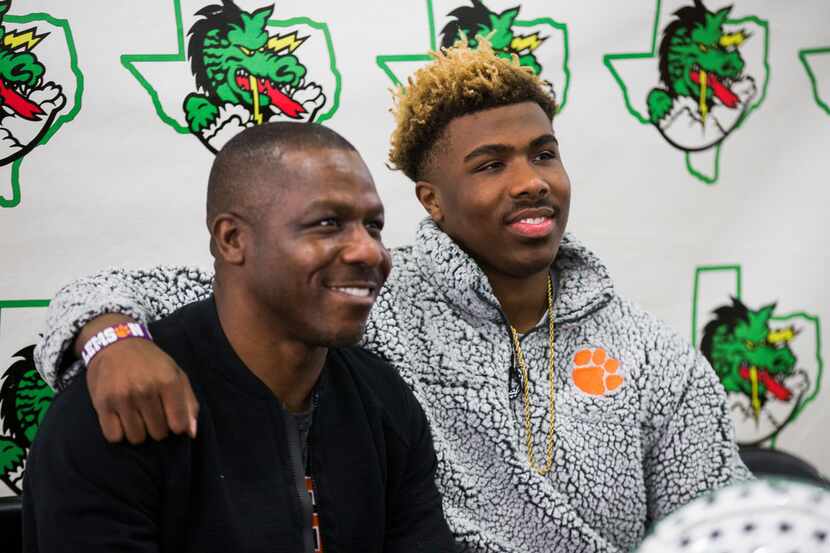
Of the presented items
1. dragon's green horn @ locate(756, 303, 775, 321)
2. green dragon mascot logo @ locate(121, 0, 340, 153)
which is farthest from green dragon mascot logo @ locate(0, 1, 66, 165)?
dragon's green horn @ locate(756, 303, 775, 321)

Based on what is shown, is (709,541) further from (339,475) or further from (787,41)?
(787,41)

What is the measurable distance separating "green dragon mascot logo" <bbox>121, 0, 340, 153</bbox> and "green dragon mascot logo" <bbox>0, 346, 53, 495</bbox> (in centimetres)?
52

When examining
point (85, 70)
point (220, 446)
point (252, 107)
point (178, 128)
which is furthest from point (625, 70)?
point (220, 446)

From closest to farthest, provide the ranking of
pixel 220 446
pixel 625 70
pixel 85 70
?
pixel 220 446
pixel 85 70
pixel 625 70

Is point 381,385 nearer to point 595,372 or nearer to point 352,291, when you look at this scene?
point 352,291

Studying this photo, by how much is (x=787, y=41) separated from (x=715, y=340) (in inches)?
26.0

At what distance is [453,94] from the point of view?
1565 millimetres

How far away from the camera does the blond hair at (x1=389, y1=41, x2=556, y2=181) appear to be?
5.12 feet

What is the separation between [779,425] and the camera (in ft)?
6.64

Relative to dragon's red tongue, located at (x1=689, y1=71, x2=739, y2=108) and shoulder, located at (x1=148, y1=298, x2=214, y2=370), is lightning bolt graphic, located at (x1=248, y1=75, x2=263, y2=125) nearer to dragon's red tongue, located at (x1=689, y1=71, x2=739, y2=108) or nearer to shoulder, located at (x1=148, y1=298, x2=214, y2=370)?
shoulder, located at (x1=148, y1=298, x2=214, y2=370)

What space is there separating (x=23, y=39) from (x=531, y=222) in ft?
3.15

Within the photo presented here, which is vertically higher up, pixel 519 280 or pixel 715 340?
pixel 519 280

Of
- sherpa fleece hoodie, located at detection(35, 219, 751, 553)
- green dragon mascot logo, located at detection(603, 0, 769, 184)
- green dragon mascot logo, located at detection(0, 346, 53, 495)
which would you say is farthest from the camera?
green dragon mascot logo, located at detection(603, 0, 769, 184)

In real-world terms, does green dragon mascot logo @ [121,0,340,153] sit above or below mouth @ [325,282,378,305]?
above
